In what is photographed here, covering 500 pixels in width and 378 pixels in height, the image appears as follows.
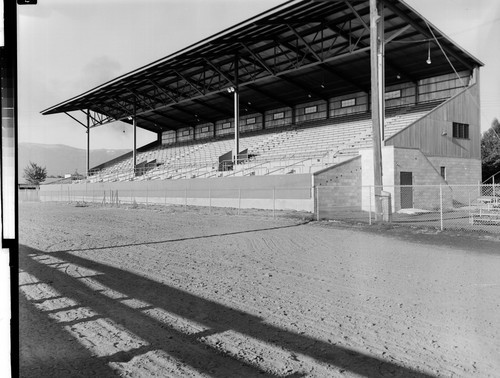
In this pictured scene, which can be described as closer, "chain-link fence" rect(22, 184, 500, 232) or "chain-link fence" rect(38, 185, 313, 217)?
"chain-link fence" rect(22, 184, 500, 232)

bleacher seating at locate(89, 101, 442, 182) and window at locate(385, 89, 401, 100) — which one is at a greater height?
window at locate(385, 89, 401, 100)

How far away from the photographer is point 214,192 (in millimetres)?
24188

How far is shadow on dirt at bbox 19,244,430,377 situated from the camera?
2.66 m

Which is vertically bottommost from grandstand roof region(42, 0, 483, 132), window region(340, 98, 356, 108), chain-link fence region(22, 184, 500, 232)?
chain-link fence region(22, 184, 500, 232)

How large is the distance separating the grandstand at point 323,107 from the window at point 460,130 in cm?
9

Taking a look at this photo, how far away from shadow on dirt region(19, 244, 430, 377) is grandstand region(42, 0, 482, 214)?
8454 mm

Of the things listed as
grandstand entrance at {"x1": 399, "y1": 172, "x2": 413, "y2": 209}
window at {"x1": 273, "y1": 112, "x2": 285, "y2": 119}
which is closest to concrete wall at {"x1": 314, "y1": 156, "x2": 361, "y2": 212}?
grandstand entrance at {"x1": 399, "y1": 172, "x2": 413, "y2": 209}

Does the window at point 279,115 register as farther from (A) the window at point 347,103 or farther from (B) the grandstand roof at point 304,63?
(A) the window at point 347,103

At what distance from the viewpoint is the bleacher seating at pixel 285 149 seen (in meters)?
22.1

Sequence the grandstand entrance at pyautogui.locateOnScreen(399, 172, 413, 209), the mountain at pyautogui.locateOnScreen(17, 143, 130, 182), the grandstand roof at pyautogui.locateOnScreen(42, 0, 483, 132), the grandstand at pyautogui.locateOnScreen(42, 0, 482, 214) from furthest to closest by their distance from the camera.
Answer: the grandstand roof at pyautogui.locateOnScreen(42, 0, 483, 132), the grandstand at pyautogui.locateOnScreen(42, 0, 482, 214), the grandstand entrance at pyautogui.locateOnScreen(399, 172, 413, 209), the mountain at pyautogui.locateOnScreen(17, 143, 130, 182)

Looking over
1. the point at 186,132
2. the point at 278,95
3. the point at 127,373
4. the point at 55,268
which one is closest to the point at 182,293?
the point at 127,373

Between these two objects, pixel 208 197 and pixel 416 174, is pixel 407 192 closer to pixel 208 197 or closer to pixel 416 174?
pixel 416 174

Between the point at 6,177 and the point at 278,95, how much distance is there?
32645mm

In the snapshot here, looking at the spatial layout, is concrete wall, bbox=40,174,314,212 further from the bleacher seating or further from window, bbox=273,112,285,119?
window, bbox=273,112,285,119
